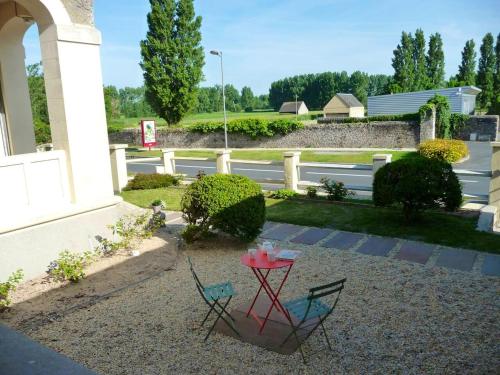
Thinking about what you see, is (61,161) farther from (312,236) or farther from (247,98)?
(247,98)

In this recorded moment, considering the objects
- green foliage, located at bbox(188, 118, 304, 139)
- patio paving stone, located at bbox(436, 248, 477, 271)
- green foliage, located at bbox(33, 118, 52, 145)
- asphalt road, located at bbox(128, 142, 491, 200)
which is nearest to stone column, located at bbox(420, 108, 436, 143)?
asphalt road, located at bbox(128, 142, 491, 200)

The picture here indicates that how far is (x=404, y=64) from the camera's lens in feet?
167

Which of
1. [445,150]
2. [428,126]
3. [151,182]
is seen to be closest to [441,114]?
[428,126]

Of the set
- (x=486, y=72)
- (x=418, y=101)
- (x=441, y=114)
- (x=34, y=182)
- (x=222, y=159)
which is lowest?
(x=222, y=159)

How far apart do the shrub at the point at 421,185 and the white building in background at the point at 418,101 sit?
92.3 feet

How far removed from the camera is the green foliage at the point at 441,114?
26.4 metres

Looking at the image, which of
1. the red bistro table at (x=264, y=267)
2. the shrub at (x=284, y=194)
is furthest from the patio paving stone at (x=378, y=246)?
the shrub at (x=284, y=194)

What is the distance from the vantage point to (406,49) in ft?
171

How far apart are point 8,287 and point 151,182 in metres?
8.79

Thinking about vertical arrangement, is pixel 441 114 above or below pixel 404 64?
below

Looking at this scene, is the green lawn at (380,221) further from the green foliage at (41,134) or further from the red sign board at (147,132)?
the green foliage at (41,134)

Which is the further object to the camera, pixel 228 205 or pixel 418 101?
pixel 418 101

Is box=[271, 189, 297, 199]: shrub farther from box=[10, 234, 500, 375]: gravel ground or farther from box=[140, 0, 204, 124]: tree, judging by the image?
box=[140, 0, 204, 124]: tree

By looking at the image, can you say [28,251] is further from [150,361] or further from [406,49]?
[406,49]
